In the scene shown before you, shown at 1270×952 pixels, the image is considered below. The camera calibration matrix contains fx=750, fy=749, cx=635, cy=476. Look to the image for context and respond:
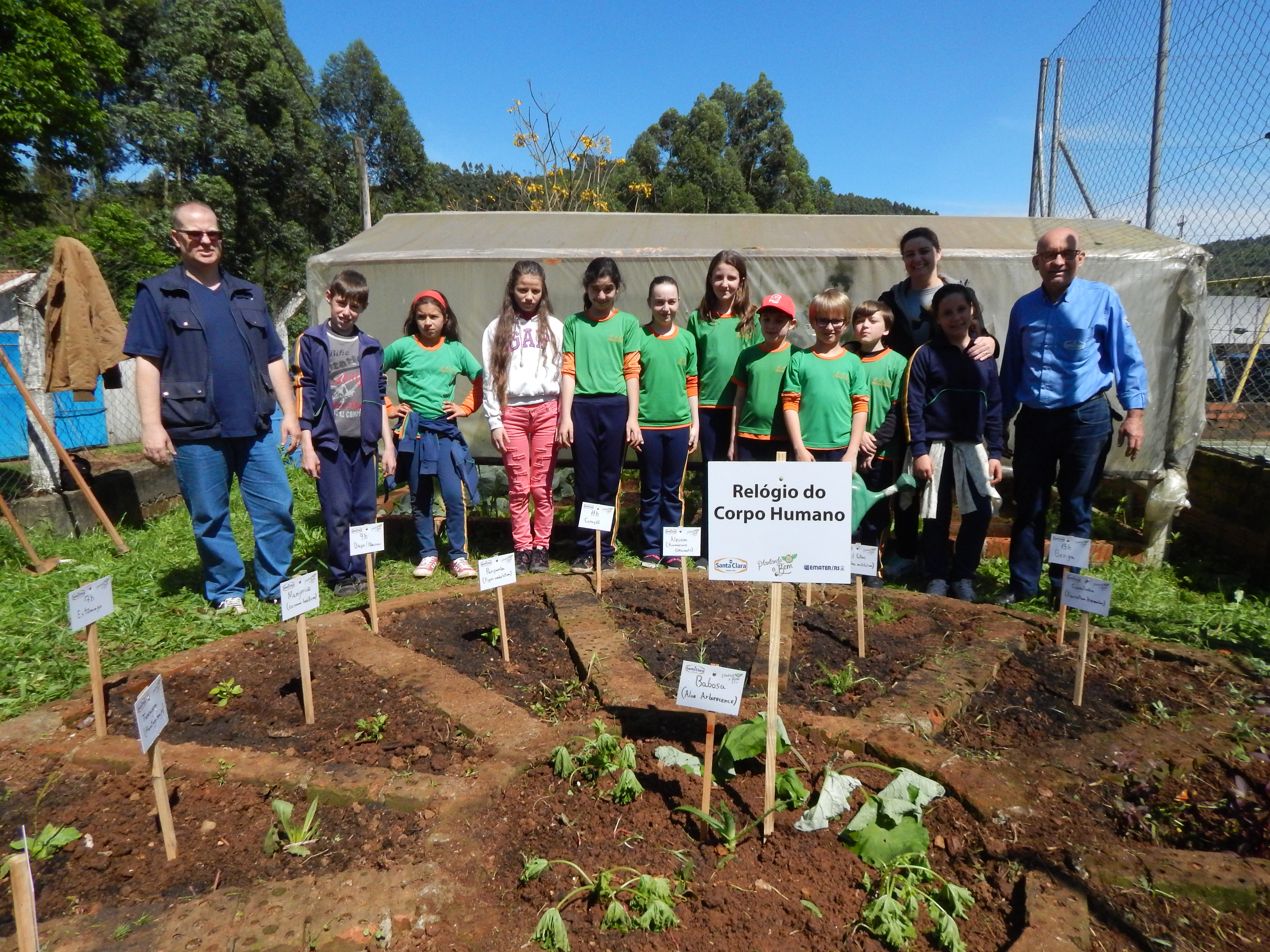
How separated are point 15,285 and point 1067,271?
7.44 meters

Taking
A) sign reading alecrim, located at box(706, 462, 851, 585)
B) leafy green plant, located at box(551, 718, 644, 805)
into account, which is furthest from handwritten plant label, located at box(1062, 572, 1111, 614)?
leafy green plant, located at box(551, 718, 644, 805)

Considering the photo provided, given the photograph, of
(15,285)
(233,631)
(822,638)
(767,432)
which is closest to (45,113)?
(15,285)

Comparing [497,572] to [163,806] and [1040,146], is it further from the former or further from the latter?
[1040,146]

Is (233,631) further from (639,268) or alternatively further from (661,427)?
(639,268)

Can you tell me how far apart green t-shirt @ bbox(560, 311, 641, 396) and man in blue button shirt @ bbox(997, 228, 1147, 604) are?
82.1 inches

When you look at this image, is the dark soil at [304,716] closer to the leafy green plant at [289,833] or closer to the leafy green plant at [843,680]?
the leafy green plant at [289,833]

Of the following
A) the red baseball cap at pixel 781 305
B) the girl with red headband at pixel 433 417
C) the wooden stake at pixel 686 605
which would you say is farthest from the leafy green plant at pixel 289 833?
the red baseball cap at pixel 781 305

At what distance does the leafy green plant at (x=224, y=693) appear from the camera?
2871mm

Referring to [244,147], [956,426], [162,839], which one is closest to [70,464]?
[162,839]

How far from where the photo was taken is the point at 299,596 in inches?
108

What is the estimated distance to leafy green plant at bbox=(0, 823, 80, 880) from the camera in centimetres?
201

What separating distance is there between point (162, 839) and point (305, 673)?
2.18 ft

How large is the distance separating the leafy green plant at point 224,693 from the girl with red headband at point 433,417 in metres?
1.59

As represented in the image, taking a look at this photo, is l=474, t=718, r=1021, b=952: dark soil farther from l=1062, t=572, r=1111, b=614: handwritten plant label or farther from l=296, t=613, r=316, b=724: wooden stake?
l=1062, t=572, r=1111, b=614: handwritten plant label
